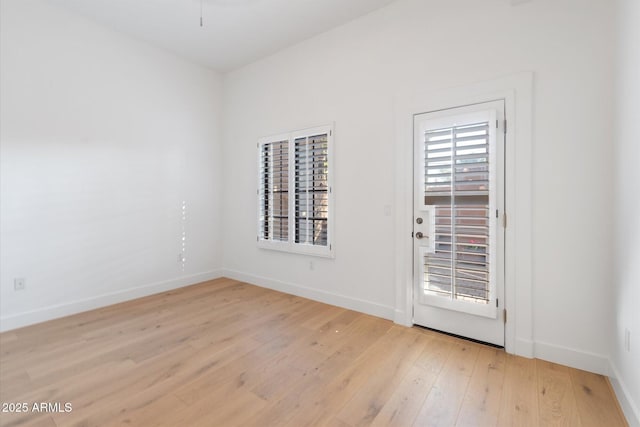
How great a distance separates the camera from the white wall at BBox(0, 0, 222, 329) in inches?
115

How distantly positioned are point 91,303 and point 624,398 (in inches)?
193

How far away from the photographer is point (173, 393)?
1.90m

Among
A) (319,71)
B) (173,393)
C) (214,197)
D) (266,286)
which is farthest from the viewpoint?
(214,197)

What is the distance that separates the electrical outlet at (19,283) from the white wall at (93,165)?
4 cm

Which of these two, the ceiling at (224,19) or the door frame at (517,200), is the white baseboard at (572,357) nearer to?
the door frame at (517,200)

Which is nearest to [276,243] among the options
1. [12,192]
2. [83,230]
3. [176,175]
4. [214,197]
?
[214,197]

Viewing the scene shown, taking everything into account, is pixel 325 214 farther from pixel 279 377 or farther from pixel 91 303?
pixel 91 303

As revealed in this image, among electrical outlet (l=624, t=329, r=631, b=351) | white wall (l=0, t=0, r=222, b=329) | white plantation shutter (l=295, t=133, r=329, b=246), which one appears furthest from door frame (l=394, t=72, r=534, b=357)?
white wall (l=0, t=0, r=222, b=329)

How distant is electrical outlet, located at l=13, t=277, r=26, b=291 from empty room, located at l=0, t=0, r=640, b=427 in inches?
1.2

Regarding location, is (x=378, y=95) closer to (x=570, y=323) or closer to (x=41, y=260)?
(x=570, y=323)

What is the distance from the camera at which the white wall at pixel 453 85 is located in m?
2.12

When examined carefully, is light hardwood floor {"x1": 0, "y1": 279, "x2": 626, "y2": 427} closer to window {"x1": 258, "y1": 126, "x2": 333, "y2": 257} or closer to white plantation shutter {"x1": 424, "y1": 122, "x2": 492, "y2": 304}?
white plantation shutter {"x1": 424, "y1": 122, "x2": 492, "y2": 304}

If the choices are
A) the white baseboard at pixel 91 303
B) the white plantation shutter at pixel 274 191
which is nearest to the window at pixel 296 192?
the white plantation shutter at pixel 274 191

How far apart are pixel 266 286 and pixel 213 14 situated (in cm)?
357
